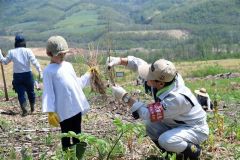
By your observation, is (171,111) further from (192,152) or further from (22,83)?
(22,83)

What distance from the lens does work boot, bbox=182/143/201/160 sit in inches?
204

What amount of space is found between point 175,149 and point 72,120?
1.36 meters

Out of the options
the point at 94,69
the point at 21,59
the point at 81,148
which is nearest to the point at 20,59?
the point at 21,59

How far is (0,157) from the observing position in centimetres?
550

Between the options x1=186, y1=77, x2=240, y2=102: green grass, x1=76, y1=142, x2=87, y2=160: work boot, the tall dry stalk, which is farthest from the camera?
x1=186, y1=77, x2=240, y2=102: green grass

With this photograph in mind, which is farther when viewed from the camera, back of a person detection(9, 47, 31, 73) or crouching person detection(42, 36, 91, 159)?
back of a person detection(9, 47, 31, 73)

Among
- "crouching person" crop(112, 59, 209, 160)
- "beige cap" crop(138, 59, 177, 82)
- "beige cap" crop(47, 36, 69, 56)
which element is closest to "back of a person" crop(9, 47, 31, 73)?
"beige cap" crop(47, 36, 69, 56)

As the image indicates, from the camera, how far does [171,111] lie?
4984 mm

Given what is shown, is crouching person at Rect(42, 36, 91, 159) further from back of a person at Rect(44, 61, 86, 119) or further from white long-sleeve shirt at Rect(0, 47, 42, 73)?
white long-sleeve shirt at Rect(0, 47, 42, 73)

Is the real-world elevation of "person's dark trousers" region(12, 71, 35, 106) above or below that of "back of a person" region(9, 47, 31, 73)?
below

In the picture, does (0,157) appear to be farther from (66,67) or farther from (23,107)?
(23,107)

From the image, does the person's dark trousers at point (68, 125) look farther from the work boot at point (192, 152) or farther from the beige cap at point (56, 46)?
the work boot at point (192, 152)

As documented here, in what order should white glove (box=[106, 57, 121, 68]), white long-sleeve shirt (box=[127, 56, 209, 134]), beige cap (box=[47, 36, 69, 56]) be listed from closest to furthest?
white long-sleeve shirt (box=[127, 56, 209, 134]) → beige cap (box=[47, 36, 69, 56]) → white glove (box=[106, 57, 121, 68])

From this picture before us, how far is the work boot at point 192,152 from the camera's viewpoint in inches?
204
